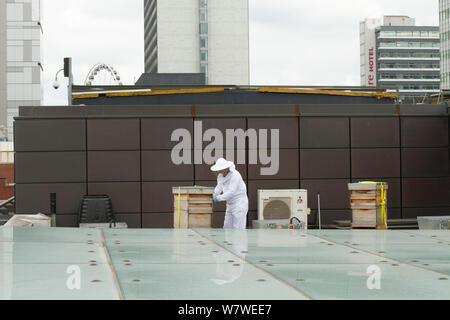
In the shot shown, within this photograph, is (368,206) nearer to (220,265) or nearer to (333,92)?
(333,92)

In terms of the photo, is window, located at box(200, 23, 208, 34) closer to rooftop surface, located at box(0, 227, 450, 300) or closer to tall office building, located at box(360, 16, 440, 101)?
tall office building, located at box(360, 16, 440, 101)

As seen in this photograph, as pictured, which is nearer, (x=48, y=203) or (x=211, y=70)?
(x=48, y=203)

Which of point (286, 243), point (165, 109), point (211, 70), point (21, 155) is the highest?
point (211, 70)

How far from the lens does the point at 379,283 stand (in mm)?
6426

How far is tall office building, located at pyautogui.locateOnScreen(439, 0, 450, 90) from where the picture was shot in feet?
321

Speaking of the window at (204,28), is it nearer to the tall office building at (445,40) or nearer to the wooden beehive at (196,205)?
the tall office building at (445,40)

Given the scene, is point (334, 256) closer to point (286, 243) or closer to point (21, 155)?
point (286, 243)

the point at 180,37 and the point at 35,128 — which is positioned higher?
the point at 180,37

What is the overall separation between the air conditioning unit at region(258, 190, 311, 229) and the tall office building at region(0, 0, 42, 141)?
120043mm

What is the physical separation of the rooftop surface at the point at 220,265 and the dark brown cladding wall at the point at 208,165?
344 inches

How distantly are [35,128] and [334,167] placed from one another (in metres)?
9.05

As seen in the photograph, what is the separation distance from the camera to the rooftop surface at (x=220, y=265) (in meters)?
5.89
